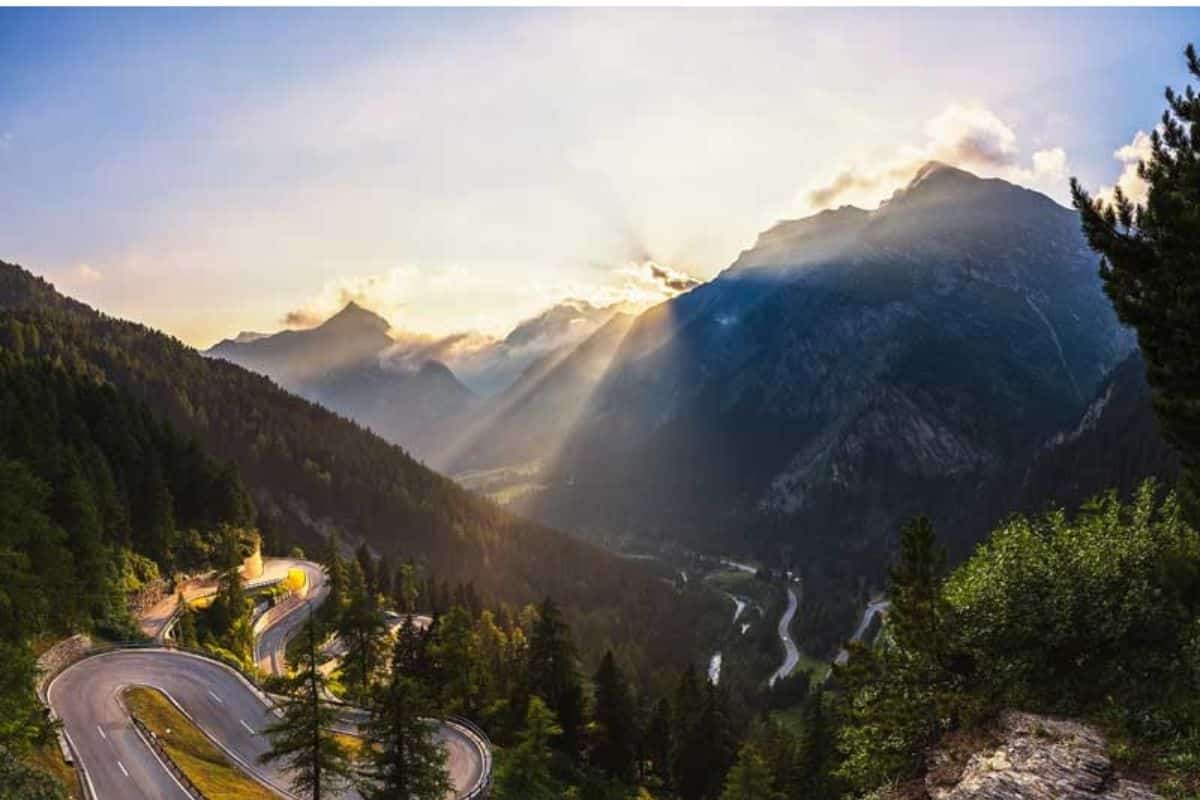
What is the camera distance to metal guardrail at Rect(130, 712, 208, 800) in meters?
41.7

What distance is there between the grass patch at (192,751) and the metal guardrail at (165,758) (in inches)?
11.3

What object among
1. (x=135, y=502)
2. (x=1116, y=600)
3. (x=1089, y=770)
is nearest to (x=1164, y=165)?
(x=1116, y=600)

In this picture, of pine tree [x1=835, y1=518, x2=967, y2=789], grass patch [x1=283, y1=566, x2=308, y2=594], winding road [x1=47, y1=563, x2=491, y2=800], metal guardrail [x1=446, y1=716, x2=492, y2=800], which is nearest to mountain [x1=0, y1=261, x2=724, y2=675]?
grass patch [x1=283, y1=566, x2=308, y2=594]

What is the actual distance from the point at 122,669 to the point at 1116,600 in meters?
63.4

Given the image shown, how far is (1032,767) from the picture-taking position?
19.9 m

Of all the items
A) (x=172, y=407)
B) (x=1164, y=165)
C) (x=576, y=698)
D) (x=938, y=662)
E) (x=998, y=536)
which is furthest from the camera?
(x=172, y=407)

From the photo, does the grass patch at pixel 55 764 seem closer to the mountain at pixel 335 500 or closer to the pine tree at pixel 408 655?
the pine tree at pixel 408 655

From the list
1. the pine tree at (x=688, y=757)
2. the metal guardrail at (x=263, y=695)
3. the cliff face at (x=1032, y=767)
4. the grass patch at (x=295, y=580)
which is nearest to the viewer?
the cliff face at (x=1032, y=767)

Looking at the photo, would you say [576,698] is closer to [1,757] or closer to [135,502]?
[1,757]

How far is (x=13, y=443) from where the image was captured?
65062mm

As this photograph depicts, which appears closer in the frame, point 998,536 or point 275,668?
point 998,536

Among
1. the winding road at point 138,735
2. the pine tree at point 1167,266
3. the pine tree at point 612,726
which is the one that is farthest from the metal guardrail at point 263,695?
the pine tree at point 1167,266

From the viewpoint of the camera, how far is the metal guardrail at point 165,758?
4172cm

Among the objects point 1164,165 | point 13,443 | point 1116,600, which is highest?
point 1164,165
